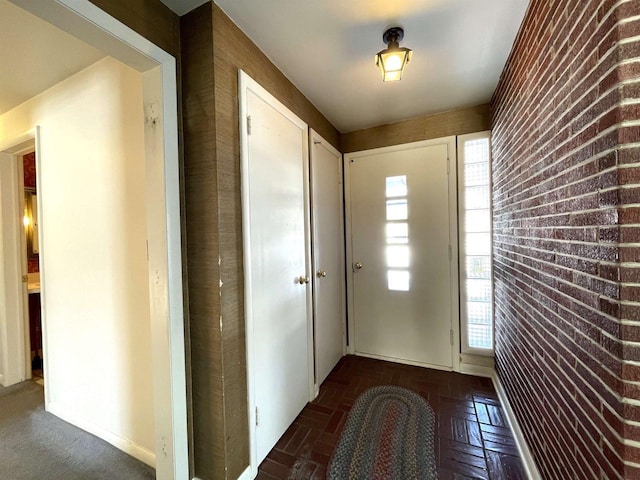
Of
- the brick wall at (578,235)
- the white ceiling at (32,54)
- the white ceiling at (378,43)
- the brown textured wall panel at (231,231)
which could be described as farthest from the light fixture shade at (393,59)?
the white ceiling at (32,54)

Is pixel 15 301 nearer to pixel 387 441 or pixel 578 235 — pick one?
pixel 387 441

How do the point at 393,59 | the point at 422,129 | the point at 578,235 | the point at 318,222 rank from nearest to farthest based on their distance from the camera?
the point at 578,235 → the point at 393,59 → the point at 318,222 → the point at 422,129

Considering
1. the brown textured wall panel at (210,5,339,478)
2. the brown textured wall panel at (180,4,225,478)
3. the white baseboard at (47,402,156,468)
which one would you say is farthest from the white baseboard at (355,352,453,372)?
the white baseboard at (47,402,156,468)

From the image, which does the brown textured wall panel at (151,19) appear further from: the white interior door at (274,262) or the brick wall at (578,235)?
the brick wall at (578,235)

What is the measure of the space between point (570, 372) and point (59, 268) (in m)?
2.84

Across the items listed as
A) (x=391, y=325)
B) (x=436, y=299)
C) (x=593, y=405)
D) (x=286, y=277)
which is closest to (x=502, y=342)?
(x=436, y=299)

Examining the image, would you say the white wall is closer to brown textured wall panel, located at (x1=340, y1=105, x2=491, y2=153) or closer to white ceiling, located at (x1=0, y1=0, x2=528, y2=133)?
white ceiling, located at (x1=0, y1=0, x2=528, y2=133)

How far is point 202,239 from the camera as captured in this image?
124 cm

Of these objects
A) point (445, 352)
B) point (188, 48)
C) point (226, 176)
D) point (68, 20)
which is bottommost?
point (445, 352)

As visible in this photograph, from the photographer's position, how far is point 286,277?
1.74 m

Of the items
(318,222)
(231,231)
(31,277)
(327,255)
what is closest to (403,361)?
(327,255)

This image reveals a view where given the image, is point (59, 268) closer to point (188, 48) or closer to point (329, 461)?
point (188, 48)

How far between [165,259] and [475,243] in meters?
2.38

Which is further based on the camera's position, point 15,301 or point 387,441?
point 15,301
